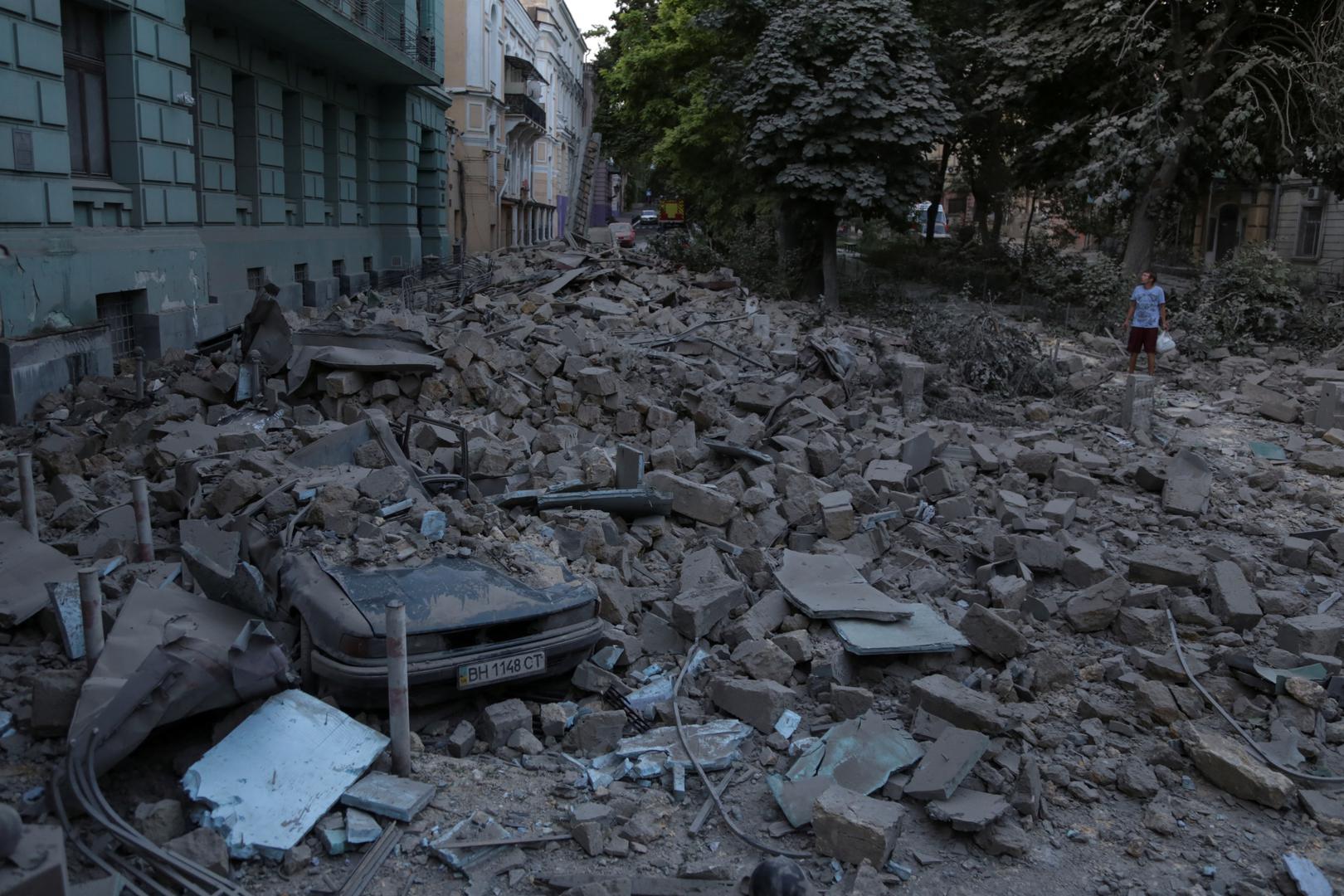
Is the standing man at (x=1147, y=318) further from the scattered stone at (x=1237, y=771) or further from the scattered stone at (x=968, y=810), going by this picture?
the scattered stone at (x=968, y=810)

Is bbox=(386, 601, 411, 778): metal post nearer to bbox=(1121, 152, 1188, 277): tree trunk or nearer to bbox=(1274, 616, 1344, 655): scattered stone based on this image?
bbox=(1274, 616, 1344, 655): scattered stone

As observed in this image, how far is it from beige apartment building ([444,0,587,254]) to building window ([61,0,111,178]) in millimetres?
18982

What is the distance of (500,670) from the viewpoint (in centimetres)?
470

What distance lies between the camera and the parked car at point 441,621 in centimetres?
441

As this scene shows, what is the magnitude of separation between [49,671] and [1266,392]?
13.6 metres

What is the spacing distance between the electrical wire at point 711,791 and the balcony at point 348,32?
13.5 metres

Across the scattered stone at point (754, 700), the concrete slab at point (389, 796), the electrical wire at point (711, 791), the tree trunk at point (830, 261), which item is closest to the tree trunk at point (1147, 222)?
the tree trunk at point (830, 261)

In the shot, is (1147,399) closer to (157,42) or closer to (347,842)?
(347,842)

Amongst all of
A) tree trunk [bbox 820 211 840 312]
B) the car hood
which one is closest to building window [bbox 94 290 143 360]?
the car hood

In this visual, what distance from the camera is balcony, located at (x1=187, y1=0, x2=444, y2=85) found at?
1550 cm

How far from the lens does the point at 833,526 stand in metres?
7.57

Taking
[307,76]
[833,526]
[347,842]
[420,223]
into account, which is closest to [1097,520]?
[833,526]

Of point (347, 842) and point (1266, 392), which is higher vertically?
point (1266, 392)

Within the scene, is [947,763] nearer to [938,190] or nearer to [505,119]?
[938,190]
